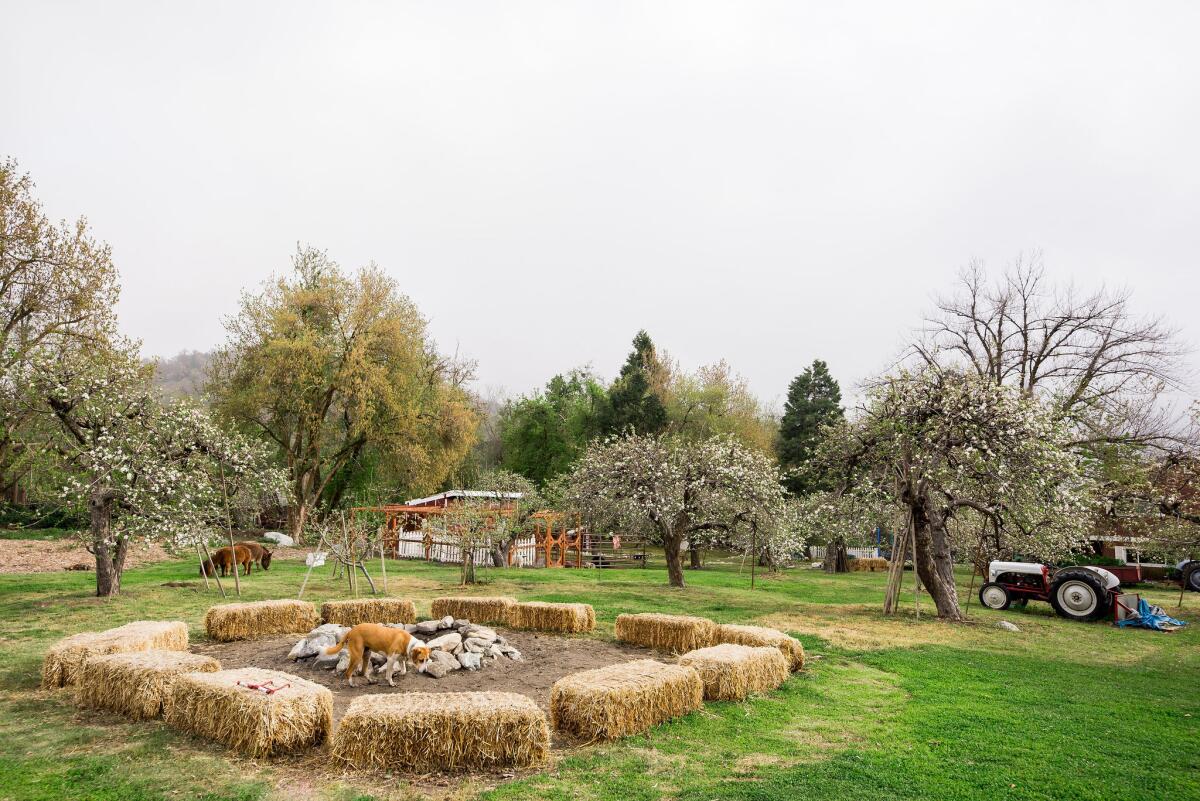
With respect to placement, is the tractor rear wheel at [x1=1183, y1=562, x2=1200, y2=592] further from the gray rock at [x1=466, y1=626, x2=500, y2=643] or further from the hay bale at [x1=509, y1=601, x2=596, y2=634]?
the gray rock at [x1=466, y1=626, x2=500, y2=643]

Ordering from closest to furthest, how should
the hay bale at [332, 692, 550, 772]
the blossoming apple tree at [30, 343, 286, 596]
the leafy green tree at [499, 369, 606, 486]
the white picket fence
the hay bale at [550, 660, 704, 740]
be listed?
the hay bale at [332, 692, 550, 772] < the hay bale at [550, 660, 704, 740] < the blossoming apple tree at [30, 343, 286, 596] < the white picket fence < the leafy green tree at [499, 369, 606, 486]

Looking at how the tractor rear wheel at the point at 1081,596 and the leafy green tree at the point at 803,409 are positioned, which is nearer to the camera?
the tractor rear wheel at the point at 1081,596

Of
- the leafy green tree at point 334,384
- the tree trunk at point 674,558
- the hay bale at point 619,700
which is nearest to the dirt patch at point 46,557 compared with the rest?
the leafy green tree at point 334,384

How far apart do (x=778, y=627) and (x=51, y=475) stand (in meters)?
15.2

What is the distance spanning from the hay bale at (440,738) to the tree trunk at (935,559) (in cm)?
1235

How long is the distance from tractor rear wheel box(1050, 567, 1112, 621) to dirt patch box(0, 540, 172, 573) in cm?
2371

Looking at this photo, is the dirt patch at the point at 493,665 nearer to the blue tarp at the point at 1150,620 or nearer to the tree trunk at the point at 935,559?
the tree trunk at the point at 935,559

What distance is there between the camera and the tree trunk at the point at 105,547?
1412 cm

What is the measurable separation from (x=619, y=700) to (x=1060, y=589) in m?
15.5

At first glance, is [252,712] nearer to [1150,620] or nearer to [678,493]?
[678,493]

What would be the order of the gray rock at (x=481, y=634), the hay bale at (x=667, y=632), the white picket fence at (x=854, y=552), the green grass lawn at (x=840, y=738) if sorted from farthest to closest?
the white picket fence at (x=854, y=552) → the hay bale at (x=667, y=632) → the gray rock at (x=481, y=634) → the green grass lawn at (x=840, y=738)

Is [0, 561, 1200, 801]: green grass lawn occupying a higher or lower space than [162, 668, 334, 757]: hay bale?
lower

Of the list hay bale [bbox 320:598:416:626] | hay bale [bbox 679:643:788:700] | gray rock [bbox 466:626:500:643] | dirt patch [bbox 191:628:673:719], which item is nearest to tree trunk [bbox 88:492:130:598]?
dirt patch [bbox 191:628:673:719]

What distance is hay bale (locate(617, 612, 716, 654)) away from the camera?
10734 mm
